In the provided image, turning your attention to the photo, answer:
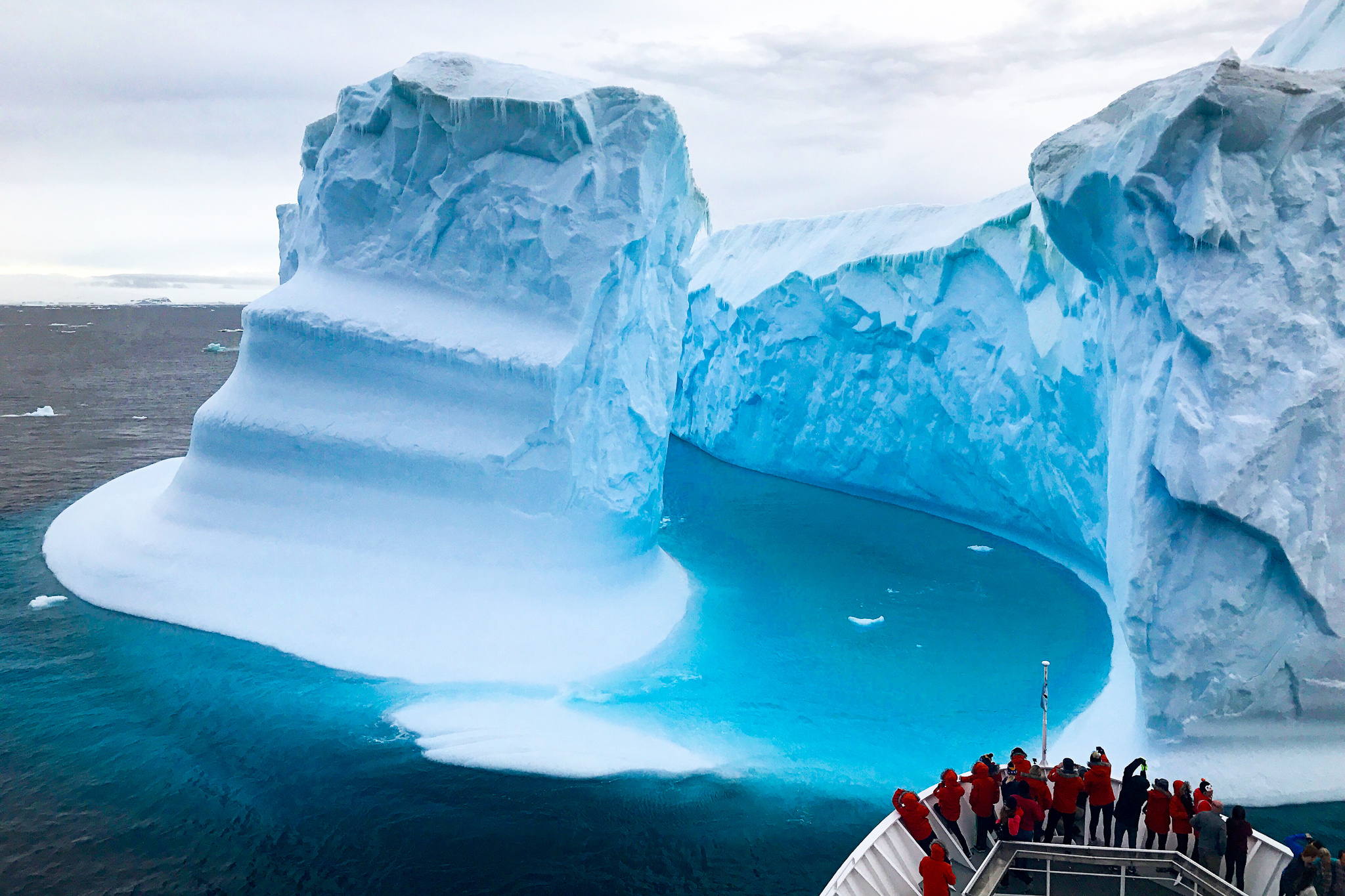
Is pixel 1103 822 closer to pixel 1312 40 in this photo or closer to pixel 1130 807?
pixel 1130 807

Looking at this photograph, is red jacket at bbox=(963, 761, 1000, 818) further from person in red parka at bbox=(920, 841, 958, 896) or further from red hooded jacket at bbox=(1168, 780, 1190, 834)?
red hooded jacket at bbox=(1168, 780, 1190, 834)

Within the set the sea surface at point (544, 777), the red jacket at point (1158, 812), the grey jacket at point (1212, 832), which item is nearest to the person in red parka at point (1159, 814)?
the red jacket at point (1158, 812)

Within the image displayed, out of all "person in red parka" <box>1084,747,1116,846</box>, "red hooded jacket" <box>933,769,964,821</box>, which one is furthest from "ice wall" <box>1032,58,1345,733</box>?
"red hooded jacket" <box>933,769,964,821</box>

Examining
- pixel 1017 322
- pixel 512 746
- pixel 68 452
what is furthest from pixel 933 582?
pixel 68 452

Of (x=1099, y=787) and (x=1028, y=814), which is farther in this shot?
(x=1099, y=787)

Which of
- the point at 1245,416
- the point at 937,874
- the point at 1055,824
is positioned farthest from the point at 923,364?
the point at 937,874

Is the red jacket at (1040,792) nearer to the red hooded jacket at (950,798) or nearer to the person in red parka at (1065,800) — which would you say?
the person in red parka at (1065,800)
